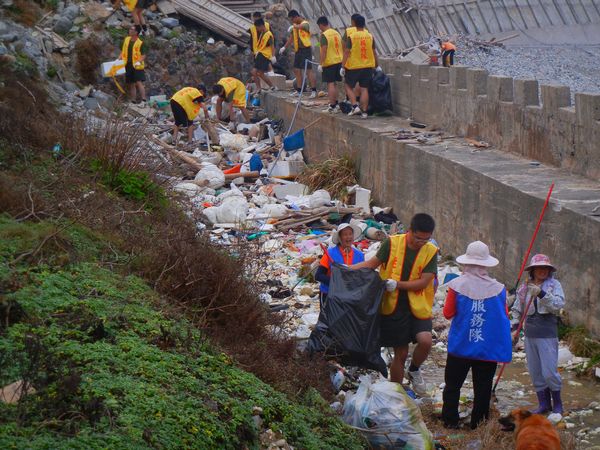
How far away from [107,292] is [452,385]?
2621mm

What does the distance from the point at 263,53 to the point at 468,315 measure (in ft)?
53.4

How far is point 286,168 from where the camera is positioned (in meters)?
18.2

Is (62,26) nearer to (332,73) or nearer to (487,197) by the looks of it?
(332,73)

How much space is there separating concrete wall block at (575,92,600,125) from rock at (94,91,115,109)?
11786mm

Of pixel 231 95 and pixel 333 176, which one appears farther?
pixel 231 95

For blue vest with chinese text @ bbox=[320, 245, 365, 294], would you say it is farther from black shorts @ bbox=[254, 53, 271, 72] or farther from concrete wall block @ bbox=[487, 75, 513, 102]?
black shorts @ bbox=[254, 53, 271, 72]

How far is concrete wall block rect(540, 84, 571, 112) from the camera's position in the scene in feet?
38.3

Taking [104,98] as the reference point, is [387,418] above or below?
below

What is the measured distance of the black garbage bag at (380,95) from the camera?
17.0m

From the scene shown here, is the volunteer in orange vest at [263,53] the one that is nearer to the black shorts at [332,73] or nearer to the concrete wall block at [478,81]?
the black shorts at [332,73]

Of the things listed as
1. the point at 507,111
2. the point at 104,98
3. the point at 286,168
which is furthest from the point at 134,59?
the point at 507,111

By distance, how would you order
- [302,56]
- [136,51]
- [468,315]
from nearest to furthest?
[468,315], [302,56], [136,51]

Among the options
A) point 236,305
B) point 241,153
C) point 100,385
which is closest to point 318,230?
point 241,153

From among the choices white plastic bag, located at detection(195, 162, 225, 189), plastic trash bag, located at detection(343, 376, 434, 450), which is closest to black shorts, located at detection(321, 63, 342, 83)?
white plastic bag, located at detection(195, 162, 225, 189)
